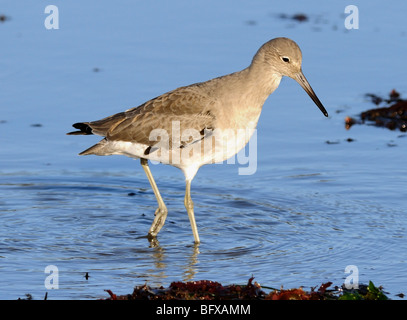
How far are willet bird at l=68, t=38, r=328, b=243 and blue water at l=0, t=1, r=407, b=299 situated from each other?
2.73ft

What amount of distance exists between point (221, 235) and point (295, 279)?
1556 millimetres

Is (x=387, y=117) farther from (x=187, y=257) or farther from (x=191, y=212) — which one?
(x=187, y=257)

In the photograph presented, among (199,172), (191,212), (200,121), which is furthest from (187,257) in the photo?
(199,172)

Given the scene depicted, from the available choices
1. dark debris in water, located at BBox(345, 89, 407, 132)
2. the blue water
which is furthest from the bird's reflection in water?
dark debris in water, located at BBox(345, 89, 407, 132)

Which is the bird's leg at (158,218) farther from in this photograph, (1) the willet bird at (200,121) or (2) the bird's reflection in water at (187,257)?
(2) the bird's reflection in water at (187,257)

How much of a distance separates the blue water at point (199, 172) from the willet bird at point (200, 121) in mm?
833

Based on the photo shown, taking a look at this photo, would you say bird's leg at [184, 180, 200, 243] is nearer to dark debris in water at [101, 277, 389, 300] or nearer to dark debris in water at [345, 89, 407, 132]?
dark debris in water at [101, 277, 389, 300]

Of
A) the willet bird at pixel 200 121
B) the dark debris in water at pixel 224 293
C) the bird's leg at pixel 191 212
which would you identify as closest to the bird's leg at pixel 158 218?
the willet bird at pixel 200 121

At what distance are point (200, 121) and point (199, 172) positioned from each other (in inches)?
89.8

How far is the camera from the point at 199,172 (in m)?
11.5

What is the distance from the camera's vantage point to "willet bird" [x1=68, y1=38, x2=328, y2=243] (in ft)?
30.3
